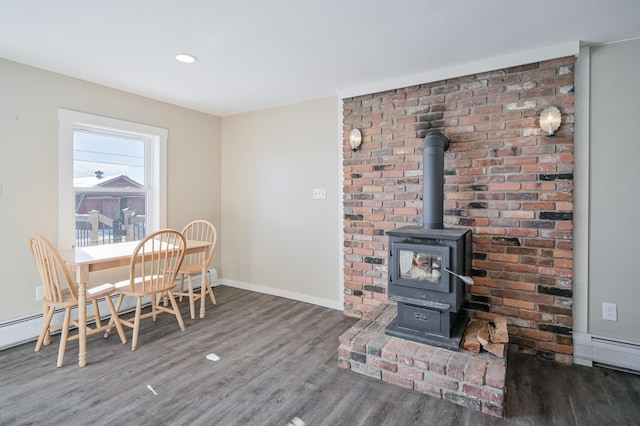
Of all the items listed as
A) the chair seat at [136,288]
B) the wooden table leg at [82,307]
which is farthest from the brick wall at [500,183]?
the wooden table leg at [82,307]

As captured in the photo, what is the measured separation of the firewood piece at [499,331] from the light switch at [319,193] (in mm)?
2007

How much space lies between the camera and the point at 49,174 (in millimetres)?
2986

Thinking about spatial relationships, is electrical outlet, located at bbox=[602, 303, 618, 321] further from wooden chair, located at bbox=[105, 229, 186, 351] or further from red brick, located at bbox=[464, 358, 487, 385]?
wooden chair, located at bbox=[105, 229, 186, 351]

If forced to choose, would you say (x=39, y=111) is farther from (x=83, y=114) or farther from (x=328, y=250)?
(x=328, y=250)

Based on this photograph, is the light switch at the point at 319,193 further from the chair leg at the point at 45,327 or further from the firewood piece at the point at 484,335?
the chair leg at the point at 45,327

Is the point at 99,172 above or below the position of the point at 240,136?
below

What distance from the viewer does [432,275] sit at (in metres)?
2.35

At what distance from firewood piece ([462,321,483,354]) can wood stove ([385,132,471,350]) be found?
0.04 m

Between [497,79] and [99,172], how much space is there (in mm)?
3792

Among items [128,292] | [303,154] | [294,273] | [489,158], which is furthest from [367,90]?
[128,292]

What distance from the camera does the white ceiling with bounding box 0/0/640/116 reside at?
1.97m

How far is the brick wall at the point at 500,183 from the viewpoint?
2492 mm

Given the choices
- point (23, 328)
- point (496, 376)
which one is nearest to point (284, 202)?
point (23, 328)

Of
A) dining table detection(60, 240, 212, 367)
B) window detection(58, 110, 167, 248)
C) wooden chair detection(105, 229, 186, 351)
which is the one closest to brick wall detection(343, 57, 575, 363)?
wooden chair detection(105, 229, 186, 351)
